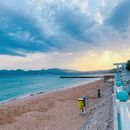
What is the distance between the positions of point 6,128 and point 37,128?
1.35 meters

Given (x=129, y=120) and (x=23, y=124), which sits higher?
(x=129, y=120)

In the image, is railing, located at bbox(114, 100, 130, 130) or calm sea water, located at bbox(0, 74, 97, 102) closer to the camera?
railing, located at bbox(114, 100, 130, 130)

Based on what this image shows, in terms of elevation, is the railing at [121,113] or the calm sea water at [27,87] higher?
the railing at [121,113]

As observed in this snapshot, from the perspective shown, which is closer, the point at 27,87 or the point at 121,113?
the point at 121,113

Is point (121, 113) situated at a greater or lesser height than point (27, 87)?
greater

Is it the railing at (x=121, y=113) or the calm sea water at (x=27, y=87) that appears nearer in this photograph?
the railing at (x=121, y=113)

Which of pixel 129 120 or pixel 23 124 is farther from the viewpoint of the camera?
pixel 23 124

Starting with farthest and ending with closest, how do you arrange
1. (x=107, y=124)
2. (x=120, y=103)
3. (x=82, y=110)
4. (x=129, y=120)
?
(x=82, y=110) → (x=107, y=124) → (x=120, y=103) → (x=129, y=120)

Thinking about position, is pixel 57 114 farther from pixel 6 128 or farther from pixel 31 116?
pixel 6 128

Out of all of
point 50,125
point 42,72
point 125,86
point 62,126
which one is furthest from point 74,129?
point 42,72

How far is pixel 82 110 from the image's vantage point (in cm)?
817

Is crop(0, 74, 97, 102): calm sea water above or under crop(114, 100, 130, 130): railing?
under

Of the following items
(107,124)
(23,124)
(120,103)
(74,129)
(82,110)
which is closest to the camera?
(120,103)

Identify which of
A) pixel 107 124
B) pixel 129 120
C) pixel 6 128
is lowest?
pixel 6 128
